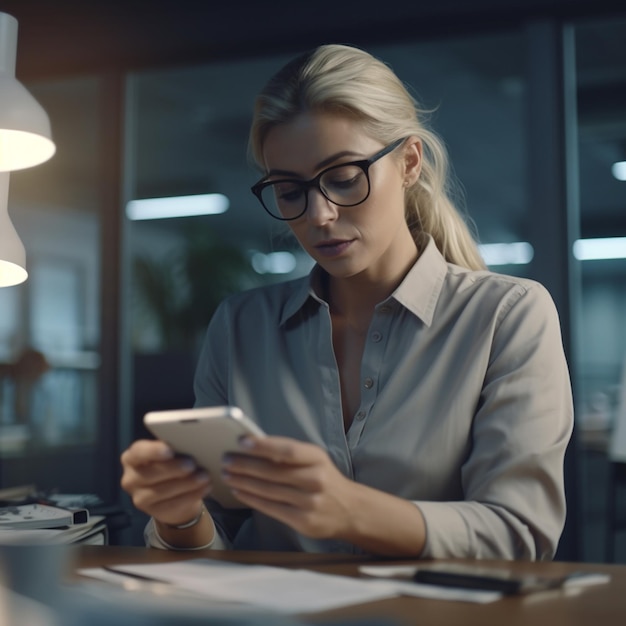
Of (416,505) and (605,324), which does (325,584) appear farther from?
(605,324)

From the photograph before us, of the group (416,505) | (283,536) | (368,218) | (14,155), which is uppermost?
(14,155)

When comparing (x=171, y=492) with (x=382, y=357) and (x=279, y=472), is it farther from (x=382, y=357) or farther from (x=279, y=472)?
A: (x=382, y=357)

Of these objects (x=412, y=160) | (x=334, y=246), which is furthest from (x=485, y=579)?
(x=412, y=160)

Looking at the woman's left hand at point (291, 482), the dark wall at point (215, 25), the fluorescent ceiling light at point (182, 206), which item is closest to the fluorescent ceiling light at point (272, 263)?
the fluorescent ceiling light at point (182, 206)

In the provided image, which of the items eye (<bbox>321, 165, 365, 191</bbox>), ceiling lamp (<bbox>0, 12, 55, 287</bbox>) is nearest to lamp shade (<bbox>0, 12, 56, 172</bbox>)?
ceiling lamp (<bbox>0, 12, 55, 287</bbox>)

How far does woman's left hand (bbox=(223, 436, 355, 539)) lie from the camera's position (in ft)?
3.34

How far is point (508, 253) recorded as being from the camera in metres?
6.55

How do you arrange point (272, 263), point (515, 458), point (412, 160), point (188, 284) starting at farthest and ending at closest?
point (272, 263) < point (188, 284) < point (412, 160) < point (515, 458)

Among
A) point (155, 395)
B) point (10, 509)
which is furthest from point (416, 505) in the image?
point (155, 395)

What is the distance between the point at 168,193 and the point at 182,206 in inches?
14.9

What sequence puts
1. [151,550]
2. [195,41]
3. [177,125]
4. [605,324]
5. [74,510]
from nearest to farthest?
[151,550] → [74,510] → [195,41] → [605,324] → [177,125]

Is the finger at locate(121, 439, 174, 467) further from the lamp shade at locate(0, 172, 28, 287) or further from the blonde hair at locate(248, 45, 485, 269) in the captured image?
the blonde hair at locate(248, 45, 485, 269)

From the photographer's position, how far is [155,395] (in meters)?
4.07

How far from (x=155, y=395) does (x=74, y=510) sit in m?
2.59
